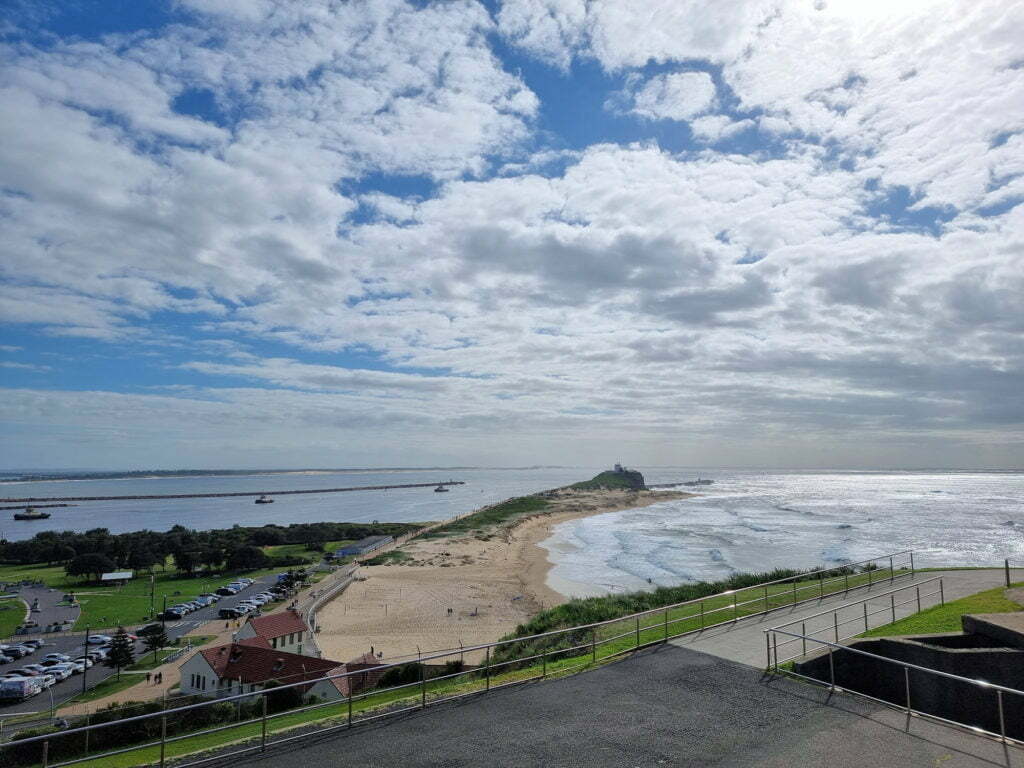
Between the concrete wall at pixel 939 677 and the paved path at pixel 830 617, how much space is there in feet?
3.12

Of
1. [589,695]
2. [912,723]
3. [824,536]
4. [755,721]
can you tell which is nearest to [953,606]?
[912,723]

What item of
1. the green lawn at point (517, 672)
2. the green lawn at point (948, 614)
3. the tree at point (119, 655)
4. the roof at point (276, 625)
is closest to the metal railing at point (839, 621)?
the green lawn at point (948, 614)

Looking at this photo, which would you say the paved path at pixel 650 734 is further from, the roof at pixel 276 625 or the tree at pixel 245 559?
the tree at pixel 245 559

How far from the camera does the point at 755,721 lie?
26.8ft

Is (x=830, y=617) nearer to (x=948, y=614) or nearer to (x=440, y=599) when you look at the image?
(x=948, y=614)

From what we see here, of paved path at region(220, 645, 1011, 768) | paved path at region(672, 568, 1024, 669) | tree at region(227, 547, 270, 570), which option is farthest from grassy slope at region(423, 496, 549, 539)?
paved path at region(220, 645, 1011, 768)

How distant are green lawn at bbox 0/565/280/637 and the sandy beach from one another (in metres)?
13.6

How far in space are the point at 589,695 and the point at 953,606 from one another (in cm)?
1050

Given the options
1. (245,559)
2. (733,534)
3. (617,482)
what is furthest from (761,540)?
(617,482)

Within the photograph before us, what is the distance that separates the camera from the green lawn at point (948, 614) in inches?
489

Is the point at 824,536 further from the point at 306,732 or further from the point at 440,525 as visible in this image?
the point at 306,732

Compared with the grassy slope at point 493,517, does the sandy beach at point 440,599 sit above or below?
below

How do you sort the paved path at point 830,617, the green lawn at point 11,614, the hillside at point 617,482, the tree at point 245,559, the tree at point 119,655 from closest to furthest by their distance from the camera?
the paved path at point 830,617 → the tree at point 119,655 → the green lawn at point 11,614 → the tree at point 245,559 → the hillside at point 617,482

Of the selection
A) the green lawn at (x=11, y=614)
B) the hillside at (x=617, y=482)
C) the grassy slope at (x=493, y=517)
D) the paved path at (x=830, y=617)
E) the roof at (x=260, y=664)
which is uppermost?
the paved path at (x=830, y=617)
